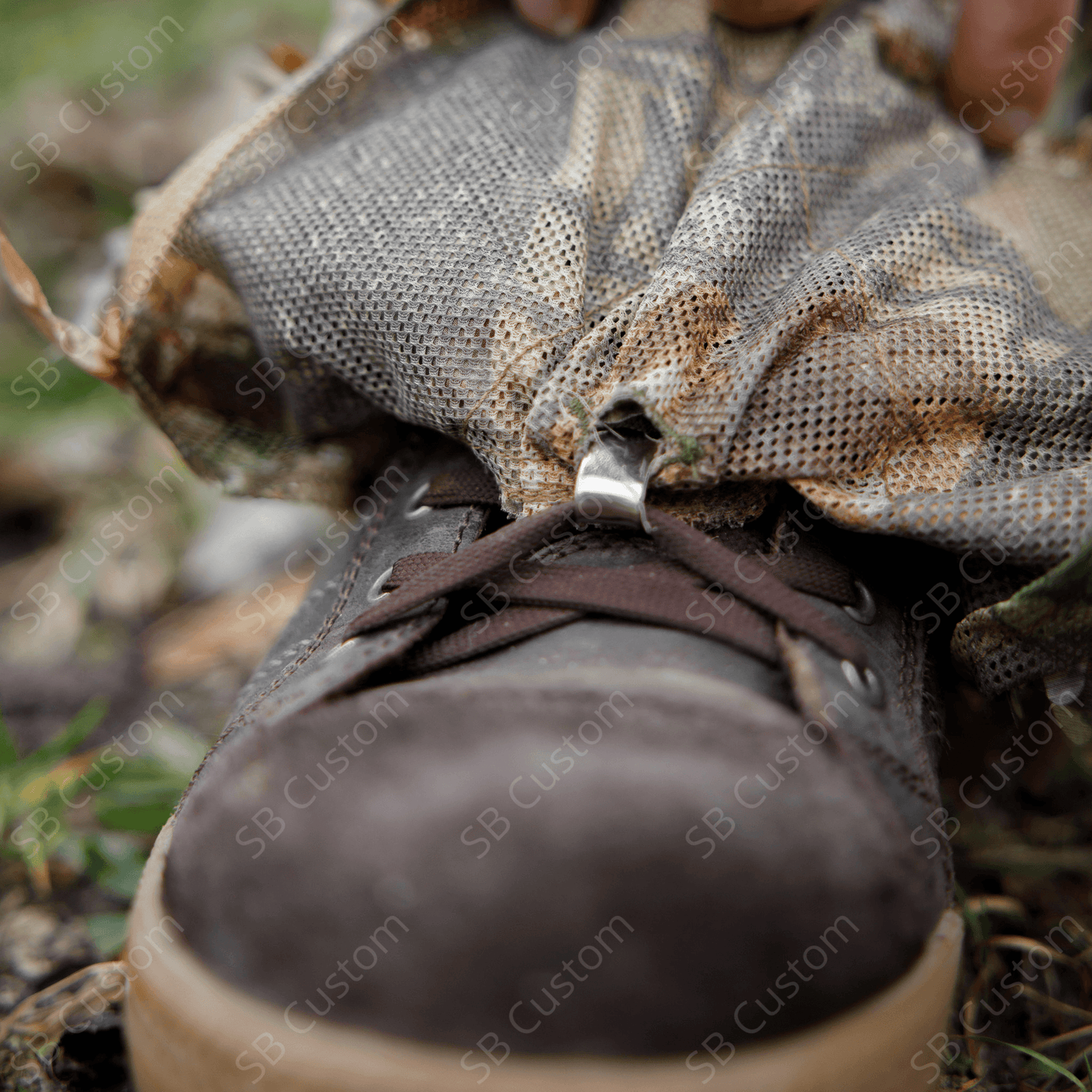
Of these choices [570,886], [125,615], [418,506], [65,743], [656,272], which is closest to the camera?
[570,886]

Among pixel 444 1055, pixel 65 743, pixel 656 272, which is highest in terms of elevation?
pixel 656 272

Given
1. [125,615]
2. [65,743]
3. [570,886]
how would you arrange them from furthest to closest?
[125,615] → [65,743] → [570,886]

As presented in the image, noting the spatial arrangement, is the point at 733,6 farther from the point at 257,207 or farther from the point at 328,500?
the point at 328,500

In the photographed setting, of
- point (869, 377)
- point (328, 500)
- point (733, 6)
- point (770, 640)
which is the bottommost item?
point (328, 500)

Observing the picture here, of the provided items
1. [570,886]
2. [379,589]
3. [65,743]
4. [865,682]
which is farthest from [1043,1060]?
[65,743]

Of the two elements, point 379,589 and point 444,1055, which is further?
point 379,589

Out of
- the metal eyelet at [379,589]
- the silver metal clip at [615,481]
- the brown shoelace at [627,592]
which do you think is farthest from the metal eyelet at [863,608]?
the metal eyelet at [379,589]

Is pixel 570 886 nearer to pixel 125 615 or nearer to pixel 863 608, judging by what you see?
pixel 863 608

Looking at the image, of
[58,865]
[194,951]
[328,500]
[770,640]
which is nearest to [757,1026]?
[770,640]

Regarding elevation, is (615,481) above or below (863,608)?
above
